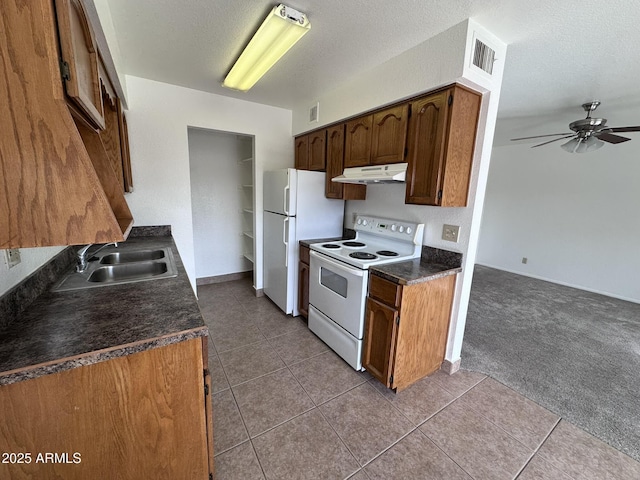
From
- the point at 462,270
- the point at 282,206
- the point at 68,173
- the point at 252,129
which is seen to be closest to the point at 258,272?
the point at 282,206

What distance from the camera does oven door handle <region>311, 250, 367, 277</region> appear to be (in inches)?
75.9

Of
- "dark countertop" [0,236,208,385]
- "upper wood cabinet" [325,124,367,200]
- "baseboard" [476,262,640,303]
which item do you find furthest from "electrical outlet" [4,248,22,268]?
"baseboard" [476,262,640,303]

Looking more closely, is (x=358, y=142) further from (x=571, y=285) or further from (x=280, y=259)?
(x=571, y=285)

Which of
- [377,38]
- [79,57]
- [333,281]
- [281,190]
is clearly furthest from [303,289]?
[79,57]

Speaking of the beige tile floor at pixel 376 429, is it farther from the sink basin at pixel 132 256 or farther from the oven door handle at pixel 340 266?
the sink basin at pixel 132 256

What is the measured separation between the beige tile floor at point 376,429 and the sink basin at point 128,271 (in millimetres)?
922

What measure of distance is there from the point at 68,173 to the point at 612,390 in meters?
3.50

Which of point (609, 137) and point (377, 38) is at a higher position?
point (377, 38)

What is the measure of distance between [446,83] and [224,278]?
3677 millimetres

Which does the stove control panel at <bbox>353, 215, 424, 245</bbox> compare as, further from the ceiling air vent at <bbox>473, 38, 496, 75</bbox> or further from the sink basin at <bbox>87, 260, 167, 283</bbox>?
Result: the sink basin at <bbox>87, 260, 167, 283</bbox>

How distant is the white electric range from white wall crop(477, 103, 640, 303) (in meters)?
2.81

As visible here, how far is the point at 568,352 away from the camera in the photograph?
249cm

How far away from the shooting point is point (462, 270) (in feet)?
6.38

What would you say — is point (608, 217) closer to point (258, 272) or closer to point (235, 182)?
point (258, 272)
